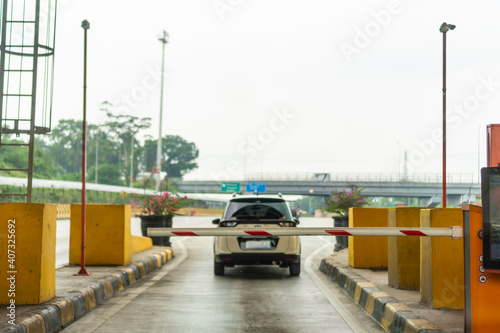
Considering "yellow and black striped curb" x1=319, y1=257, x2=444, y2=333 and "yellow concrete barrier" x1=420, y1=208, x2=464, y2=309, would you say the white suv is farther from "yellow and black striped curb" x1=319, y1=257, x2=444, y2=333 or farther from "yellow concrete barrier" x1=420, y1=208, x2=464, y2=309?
"yellow concrete barrier" x1=420, y1=208, x2=464, y2=309

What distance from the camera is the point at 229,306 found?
8.12 meters

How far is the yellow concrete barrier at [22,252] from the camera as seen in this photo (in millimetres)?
6578

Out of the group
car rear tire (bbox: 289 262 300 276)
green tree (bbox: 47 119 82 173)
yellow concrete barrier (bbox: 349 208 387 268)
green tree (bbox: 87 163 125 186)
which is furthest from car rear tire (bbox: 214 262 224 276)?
green tree (bbox: 47 119 82 173)

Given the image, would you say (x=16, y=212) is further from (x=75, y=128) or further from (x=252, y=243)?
(x=75, y=128)

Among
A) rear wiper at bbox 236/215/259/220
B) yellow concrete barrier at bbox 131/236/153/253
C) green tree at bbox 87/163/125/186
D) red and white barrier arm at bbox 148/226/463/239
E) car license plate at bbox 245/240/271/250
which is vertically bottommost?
yellow concrete barrier at bbox 131/236/153/253

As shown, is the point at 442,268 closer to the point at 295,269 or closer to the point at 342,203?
the point at 295,269

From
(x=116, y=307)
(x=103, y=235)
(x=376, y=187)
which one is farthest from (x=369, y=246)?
(x=376, y=187)

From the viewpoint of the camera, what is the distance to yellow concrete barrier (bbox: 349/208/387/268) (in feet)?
35.7

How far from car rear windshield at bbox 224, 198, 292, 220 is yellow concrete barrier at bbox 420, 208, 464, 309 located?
433 centimetres

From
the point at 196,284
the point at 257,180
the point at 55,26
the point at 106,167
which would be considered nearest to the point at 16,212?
the point at 196,284

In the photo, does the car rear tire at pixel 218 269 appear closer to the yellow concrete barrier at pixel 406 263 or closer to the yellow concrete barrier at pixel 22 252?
the yellow concrete barrier at pixel 406 263

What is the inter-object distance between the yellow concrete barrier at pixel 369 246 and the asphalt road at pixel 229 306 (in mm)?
725

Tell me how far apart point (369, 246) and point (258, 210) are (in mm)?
2030

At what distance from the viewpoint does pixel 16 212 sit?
6680mm
